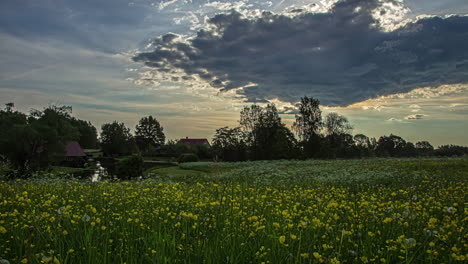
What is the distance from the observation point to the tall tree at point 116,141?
→ 271 ft

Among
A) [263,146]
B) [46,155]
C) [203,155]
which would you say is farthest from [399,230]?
[203,155]

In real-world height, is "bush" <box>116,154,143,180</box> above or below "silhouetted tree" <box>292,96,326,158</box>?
below

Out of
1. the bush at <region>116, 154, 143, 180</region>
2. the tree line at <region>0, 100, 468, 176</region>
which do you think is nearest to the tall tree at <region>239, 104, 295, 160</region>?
the tree line at <region>0, 100, 468, 176</region>

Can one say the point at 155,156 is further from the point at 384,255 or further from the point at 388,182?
the point at 384,255

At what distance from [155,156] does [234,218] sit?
75.7 m

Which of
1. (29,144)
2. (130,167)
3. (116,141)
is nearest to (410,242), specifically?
(130,167)

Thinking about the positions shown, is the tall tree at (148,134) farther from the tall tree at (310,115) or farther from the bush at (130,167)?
the bush at (130,167)

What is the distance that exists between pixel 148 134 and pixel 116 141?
10.8 metres

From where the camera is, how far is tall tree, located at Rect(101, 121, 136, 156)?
8267 cm

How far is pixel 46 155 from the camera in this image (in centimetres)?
3678

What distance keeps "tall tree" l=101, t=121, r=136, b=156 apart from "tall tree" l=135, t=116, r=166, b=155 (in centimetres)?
304

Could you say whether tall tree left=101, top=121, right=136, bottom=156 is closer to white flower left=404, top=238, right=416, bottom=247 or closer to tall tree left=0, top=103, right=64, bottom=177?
tall tree left=0, top=103, right=64, bottom=177

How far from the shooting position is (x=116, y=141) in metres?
82.3

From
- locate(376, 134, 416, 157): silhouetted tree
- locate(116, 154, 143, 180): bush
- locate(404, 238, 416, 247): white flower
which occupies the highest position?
locate(376, 134, 416, 157): silhouetted tree
